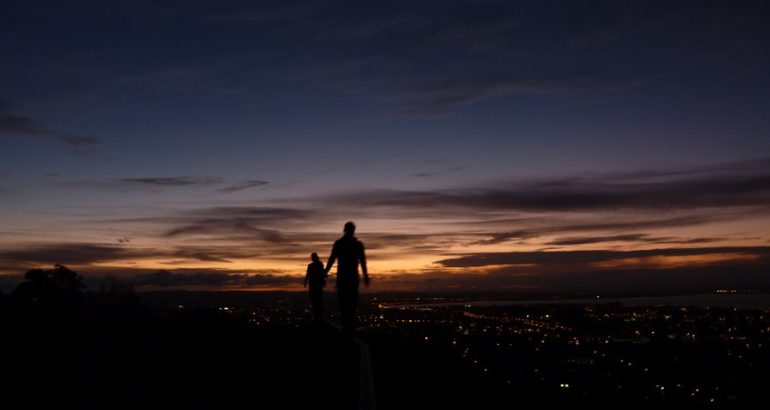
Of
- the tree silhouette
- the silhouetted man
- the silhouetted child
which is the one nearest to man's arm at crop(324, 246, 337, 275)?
the silhouetted man

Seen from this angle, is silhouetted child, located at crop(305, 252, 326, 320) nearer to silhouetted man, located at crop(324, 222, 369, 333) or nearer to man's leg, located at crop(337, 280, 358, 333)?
man's leg, located at crop(337, 280, 358, 333)

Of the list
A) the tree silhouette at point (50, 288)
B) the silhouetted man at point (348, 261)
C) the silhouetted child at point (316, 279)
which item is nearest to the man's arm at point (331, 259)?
the silhouetted man at point (348, 261)

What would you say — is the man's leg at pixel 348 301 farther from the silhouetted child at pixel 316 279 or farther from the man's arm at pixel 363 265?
the silhouetted child at pixel 316 279

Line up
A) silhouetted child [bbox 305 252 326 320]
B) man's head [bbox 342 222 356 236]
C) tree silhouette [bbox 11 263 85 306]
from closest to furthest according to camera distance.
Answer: man's head [bbox 342 222 356 236]
silhouetted child [bbox 305 252 326 320]
tree silhouette [bbox 11 263 85 306]

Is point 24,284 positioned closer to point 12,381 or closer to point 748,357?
point 12,381

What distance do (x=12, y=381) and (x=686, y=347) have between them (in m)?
130

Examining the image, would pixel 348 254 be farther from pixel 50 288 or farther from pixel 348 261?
pixel 50 288

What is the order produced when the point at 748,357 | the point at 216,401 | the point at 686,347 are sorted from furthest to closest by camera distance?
1. the point at 686,347
2. the point at 748,357
3. the point at 216,401

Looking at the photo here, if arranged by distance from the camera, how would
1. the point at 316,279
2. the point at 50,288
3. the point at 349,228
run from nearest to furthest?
1. the point at 349,228
2. the point at 316,279
3. the point at 50,288

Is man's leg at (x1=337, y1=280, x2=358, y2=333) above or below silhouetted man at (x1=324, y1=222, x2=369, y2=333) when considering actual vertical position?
below

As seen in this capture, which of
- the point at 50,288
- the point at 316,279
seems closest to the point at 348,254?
the point at 316,279

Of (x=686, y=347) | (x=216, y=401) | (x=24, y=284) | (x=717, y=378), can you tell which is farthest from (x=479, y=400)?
(x=686, y=347)

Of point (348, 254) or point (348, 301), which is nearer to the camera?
point (348, 254)

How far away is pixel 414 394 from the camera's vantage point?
11211mm
